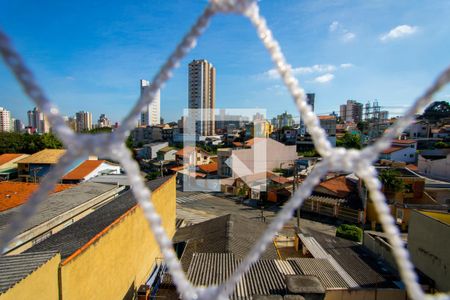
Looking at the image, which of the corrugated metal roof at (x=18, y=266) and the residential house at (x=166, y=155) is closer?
the corrugated metal roof at (x=18, y=266)

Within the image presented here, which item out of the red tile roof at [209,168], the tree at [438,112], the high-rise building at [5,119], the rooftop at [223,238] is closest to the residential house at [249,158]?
the red tile roof at [209,168]

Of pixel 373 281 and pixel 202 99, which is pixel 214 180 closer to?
pixel 373 281

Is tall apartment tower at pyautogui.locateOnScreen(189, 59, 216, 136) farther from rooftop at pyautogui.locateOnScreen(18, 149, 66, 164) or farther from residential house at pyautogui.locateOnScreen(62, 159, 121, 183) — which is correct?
residential house at pyautogui.locateOnScreen(62, 159, 121, 183)

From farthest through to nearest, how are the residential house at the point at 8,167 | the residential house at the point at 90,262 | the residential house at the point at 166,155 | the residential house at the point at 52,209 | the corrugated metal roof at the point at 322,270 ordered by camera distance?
the residential house at the point at 166,155 < the residential house at the point at 8,167 < the residential house at the point at 52,209 < the corrugated metal roof at the point at 322,270 < the residential house at the point at 90,262

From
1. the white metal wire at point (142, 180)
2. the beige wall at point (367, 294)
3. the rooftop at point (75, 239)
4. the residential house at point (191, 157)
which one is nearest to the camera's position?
the white metal wire at point (142, 180)

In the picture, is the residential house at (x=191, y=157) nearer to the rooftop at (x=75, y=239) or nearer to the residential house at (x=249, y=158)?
the residential house at (x=249, y=158)

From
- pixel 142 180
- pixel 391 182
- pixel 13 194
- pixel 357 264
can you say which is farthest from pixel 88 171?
pixel 142 180
